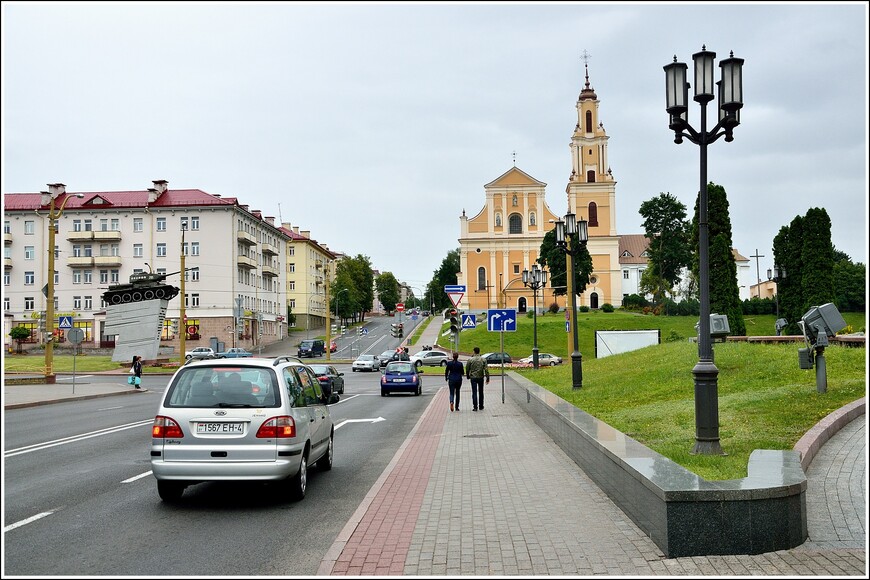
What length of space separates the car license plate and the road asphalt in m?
1.60

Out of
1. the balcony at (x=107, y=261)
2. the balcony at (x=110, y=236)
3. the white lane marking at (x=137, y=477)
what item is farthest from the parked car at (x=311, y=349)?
the white lane marking at (x=137, y=477)

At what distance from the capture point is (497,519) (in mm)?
7672

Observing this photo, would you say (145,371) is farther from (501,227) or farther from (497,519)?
(501,227)

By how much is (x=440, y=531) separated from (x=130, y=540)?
2.82 meters

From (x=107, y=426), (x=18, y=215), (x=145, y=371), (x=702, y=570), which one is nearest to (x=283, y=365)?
(x=702, y=570)

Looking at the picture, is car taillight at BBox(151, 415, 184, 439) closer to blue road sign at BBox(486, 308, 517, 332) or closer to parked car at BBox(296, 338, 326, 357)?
blue road sign at BBox(486, 308, 517, 332)

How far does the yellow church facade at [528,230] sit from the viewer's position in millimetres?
101938

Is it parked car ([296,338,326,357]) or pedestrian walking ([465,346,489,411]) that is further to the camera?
parked car ([296,338,326,357])

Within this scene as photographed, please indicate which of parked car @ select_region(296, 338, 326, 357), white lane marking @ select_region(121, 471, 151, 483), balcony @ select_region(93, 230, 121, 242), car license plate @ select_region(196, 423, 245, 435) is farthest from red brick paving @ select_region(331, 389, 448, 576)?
parked car @ select_region(296, 338, 326, 357)

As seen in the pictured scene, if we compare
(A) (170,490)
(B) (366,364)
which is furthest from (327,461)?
(B) (366,364)

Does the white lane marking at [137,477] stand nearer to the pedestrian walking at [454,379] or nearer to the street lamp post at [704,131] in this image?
the street lamp post at [704,131]

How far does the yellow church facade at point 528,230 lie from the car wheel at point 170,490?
3648 inches

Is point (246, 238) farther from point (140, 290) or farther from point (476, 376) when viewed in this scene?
point (476, 376)

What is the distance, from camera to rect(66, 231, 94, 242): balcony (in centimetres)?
4222
